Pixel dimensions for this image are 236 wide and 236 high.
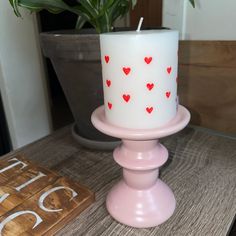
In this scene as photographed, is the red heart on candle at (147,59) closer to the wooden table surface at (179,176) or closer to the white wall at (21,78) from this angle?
the wooden table surface at (179,176)

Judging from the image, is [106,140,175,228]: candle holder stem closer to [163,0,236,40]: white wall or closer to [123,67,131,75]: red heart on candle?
[123,67,131,75]: red heart on candle

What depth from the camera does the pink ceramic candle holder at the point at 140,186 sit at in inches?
13.1

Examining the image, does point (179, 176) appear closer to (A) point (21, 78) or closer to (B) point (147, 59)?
(B) point (147, 59)

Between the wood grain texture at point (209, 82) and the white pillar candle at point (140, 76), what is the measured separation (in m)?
0.27

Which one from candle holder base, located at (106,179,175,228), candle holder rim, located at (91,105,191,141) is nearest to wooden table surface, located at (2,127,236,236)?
candle holder base, located at (106,179,175,228)

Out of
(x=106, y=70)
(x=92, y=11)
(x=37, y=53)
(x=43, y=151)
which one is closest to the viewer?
(x=106, y=70)

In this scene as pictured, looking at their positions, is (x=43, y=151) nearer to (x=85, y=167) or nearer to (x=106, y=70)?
(x=85, y=167)

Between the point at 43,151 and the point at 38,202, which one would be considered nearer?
the point at 38,202

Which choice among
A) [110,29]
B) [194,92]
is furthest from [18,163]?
[194,92]

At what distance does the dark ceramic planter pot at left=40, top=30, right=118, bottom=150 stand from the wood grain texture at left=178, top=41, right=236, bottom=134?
219 mm

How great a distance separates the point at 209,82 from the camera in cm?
56

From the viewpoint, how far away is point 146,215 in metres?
0.34

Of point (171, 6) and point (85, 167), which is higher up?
point (171, 6)

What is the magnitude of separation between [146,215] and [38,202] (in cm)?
16
